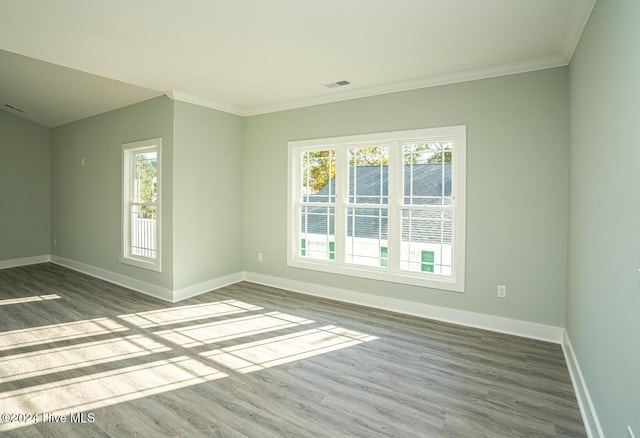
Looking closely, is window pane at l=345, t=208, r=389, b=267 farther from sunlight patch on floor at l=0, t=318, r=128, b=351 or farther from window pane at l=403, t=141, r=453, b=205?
sunlight patch on floor at l=0, t=318, r=128, b=351

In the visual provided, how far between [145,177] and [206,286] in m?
1.77

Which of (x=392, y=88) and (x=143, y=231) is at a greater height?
(x=392, y=88)

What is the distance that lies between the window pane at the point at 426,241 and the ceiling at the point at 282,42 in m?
1.43

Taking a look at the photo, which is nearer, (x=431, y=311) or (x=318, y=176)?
(x=431, y=311)

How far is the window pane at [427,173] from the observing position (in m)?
3.83

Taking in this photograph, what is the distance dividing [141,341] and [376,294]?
2542mm

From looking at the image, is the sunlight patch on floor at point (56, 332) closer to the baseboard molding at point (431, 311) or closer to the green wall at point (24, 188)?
the baseboard molding at point (431, 311)

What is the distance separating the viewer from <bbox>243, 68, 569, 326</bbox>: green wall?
127 inches

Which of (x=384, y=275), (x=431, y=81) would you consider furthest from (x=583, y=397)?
(x=431, y=81)

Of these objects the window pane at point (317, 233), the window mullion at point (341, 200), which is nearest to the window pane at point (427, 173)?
the window mullion at point (341, 200)

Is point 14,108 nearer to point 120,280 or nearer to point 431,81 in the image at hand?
point 120,280

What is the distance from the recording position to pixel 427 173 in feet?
12.9

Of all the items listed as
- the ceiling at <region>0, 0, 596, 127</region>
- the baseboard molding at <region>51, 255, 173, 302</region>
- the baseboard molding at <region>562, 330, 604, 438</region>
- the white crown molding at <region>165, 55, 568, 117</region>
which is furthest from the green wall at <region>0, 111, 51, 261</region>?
the baseboard molding at <region>562, 330, 604, 438</region>

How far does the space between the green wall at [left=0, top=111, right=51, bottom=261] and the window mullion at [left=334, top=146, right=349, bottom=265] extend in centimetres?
584
